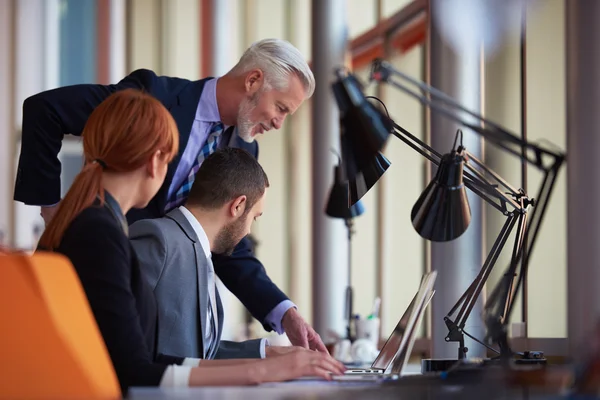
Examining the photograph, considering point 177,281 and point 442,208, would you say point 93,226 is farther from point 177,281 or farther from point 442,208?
point 442,208

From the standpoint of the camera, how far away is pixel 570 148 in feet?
10.2

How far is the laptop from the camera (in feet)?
6.05

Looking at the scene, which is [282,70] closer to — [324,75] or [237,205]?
[237,205]

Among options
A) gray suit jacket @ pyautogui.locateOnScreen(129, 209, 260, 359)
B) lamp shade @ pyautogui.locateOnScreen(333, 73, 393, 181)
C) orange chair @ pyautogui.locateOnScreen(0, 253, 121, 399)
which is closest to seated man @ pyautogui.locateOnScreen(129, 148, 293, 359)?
gray suit jacket @ pyautogui.locateOnScreen(129, 209, 260, 359)

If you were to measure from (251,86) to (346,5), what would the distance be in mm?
3644

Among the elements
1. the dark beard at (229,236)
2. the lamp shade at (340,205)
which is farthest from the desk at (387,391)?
the lamp shade at (340,205)

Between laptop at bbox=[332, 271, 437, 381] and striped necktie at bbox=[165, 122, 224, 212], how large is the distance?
69 cm

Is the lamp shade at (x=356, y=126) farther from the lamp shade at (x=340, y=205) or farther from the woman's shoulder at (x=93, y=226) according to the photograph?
the lamp shade at (x=340, y=205)

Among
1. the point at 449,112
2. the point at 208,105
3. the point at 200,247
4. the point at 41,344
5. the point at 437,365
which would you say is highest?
the point at 208,105

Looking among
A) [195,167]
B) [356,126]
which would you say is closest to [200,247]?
[195,167]

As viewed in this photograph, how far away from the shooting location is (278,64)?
104 inches

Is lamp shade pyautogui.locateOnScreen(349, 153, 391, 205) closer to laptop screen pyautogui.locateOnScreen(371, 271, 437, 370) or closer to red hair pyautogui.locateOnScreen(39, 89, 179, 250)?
laptop screen pyautogui.locateOnScreen(371, 271, 437, 370)

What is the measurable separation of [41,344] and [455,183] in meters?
0.99

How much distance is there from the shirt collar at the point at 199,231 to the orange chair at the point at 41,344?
99 cm
